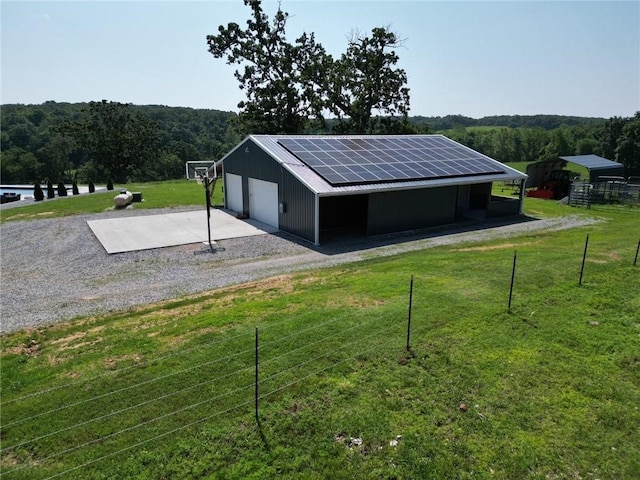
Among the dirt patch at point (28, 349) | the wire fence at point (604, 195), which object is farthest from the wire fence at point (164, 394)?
the wire fence at point (604, 195)

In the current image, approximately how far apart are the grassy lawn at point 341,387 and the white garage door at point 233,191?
13.2 meters

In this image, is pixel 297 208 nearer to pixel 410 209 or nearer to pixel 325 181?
pixel 325 181

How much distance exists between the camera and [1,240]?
17328 millimetres

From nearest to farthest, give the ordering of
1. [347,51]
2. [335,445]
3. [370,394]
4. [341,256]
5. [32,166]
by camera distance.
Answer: [335,445] → [370,394] → [341,256] → [347,51] → [32,166]

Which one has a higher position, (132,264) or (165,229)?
(165,229)

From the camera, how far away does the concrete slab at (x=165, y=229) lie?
53.2ft

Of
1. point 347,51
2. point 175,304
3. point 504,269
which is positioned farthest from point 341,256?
point 347,51

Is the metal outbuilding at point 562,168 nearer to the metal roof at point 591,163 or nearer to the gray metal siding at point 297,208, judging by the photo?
the metal roof at point 591,163

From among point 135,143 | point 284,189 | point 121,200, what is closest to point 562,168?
point 284,189

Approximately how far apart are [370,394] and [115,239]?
14.3 metres

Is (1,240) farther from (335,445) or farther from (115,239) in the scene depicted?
(335,445)

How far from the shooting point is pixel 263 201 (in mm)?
19984

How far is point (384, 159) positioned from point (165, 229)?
Result: 1071cm

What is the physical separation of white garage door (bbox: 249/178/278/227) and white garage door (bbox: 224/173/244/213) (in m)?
1.42
